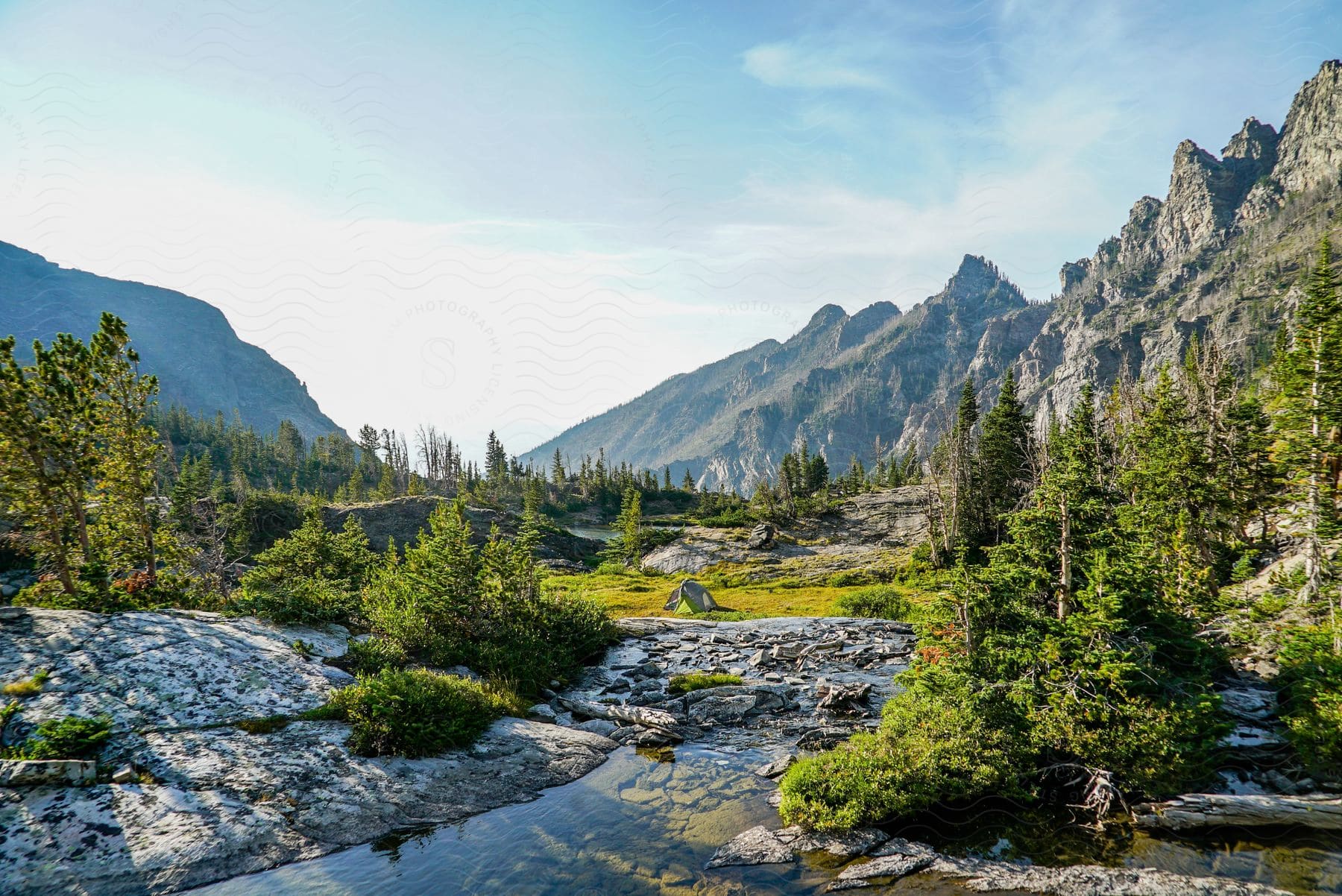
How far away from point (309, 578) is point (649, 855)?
20346 mm

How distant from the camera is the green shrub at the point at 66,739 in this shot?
37.5ft

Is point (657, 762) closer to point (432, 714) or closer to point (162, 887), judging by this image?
point (432, 714)

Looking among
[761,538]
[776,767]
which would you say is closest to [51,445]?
[776,767]

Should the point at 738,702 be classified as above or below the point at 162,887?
below

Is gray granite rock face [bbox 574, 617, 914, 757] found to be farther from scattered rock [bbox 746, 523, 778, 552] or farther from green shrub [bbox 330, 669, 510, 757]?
scattered rock [bbox 746, 523, 778, 552]

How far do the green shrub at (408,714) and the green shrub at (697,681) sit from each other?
8.98 m

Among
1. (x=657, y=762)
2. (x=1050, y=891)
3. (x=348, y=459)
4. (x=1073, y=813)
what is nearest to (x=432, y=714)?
(x=657, y=762)

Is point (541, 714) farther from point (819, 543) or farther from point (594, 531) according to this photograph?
point (594, 531)

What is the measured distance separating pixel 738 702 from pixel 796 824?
29.1ft

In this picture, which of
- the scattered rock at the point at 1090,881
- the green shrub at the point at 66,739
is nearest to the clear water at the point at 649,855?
the scattered rock at the point at 1090,881

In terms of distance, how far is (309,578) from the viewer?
2548 cm

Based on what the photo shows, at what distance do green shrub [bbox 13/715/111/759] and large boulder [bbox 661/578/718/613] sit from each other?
38825 millimetres

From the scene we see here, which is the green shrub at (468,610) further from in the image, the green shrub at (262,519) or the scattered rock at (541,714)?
the green shrub at (262,519)

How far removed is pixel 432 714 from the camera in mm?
16219
